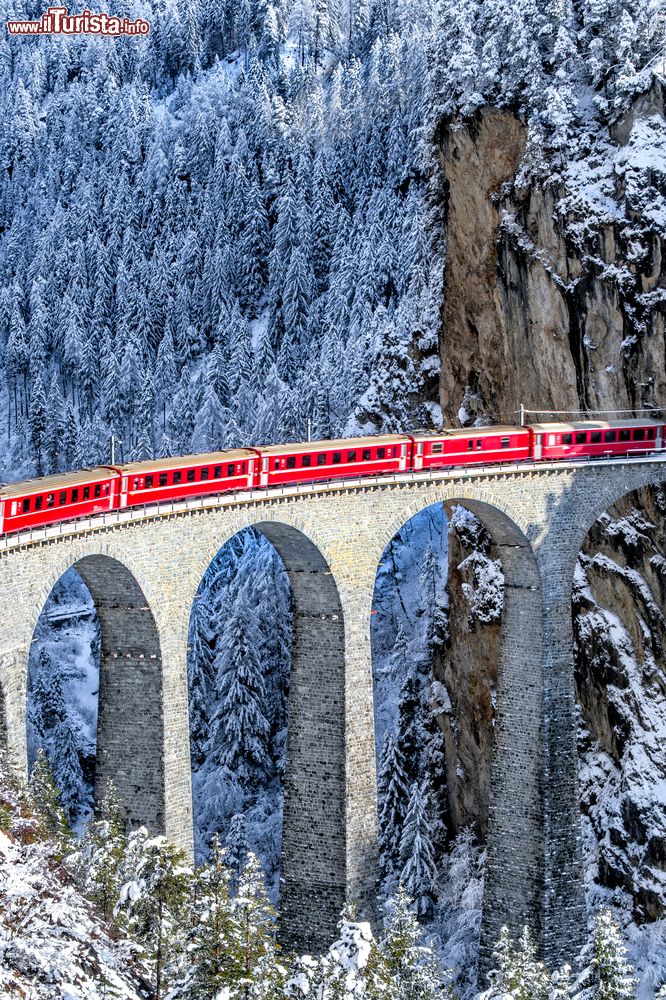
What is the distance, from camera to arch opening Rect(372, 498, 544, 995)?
47.5 meters

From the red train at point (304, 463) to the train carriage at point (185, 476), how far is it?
3 centimetres

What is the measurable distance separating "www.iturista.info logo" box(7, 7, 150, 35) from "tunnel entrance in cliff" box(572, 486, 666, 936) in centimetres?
10247

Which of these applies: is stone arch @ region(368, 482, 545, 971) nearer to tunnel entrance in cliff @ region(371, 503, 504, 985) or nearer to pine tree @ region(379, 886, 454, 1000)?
tunnel entrance in cliff @ region(371, 503, 504, 985)

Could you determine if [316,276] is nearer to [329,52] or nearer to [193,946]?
[329,52]

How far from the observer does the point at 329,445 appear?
143ft

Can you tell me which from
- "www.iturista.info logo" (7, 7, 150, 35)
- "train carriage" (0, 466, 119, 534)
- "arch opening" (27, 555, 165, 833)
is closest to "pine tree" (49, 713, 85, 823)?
"arch opening" (27, 555, 165, 833)

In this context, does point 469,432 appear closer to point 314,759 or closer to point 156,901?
point 314,759

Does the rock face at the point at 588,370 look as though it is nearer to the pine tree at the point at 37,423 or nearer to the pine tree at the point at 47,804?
the pine tree at the point at 47,804

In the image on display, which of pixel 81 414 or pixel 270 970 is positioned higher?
pixel 81 414

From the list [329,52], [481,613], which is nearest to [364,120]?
[329,52]

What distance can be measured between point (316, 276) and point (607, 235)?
47440mm

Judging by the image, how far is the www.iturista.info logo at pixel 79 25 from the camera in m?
138

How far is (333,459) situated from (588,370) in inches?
722

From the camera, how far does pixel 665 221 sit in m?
54.6
